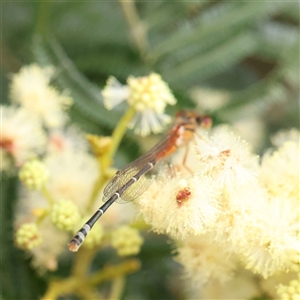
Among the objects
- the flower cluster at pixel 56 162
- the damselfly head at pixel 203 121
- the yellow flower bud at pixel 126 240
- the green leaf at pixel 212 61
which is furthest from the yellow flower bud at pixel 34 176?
the green leaf at pixel 212 61

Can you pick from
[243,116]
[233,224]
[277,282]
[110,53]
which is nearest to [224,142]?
[233,224]

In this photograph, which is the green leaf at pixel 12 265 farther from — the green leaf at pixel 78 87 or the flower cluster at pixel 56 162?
the green leaf at pixel 78 87

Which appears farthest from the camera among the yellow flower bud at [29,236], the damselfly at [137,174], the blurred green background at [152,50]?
the blurred green background at [152,50]

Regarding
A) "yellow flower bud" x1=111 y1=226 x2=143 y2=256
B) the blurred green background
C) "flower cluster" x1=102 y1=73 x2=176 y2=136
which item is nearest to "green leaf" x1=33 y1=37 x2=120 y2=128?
the blurred green background

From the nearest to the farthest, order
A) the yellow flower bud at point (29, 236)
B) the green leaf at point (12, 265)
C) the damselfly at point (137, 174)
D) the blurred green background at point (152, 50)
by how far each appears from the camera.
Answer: the damselfly at point (137, 174), the yellow flower bud at point (29, 236), the green leaf at point (12, 265), the blurred green background at point (152, 50)

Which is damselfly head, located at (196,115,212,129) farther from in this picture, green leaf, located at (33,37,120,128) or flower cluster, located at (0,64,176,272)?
green leaf, located at (33,37,120,128)

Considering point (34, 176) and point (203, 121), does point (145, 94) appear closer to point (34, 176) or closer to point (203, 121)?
point (203, 121)

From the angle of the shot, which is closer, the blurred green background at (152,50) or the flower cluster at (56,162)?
the flower cluster at (56,162)
